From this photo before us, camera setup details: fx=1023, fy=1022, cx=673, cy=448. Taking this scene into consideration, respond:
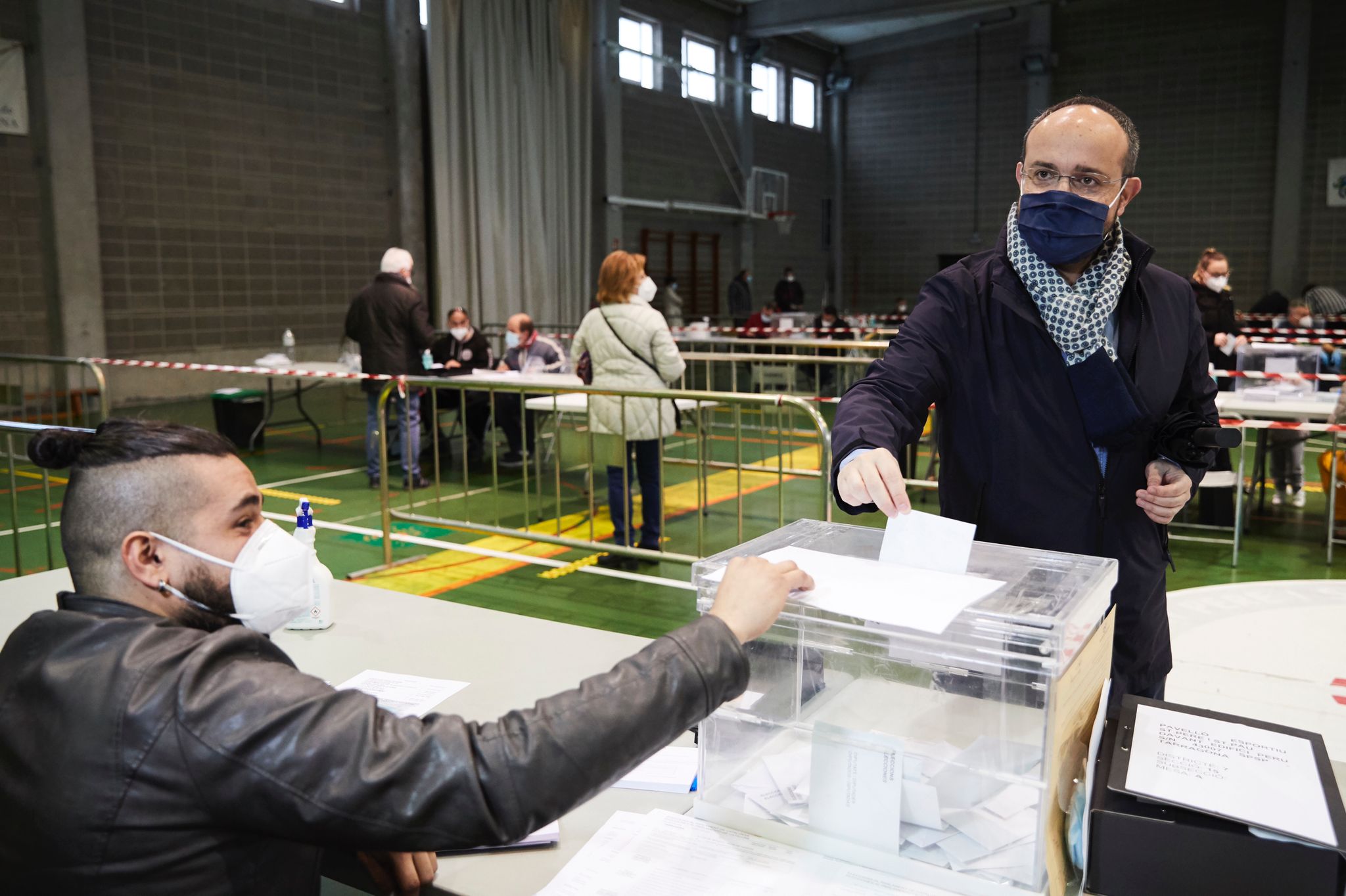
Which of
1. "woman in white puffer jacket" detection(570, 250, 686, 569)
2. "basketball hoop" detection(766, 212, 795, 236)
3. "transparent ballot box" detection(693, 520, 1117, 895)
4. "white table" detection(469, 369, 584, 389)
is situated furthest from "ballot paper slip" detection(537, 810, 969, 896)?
"basketball hoop" detection(766, 212, 795, 236)

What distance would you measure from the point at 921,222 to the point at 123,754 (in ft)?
63.9

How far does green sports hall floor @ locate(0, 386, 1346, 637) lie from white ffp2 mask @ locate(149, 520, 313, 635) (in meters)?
2.95

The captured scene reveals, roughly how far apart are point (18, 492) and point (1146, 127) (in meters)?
16.6

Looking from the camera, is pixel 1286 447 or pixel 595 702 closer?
pixel 595 702

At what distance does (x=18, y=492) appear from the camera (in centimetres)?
723

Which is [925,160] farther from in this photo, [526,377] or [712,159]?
[526,377]

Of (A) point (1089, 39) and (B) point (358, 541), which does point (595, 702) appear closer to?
(B) point (358, 541)

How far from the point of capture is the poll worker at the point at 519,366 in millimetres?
8023

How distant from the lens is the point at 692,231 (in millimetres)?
16922

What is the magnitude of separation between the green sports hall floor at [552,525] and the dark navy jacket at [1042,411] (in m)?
2.64

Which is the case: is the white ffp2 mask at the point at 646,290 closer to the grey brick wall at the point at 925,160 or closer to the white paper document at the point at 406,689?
the white paper document at the point at 406,689

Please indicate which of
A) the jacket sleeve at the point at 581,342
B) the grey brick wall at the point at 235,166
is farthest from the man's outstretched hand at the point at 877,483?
the grey brick wall at the point at 235,166

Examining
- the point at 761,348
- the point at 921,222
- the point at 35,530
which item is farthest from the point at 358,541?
the point at 921,222

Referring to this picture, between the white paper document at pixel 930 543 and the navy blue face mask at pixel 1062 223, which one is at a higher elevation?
the navy blue face mask at pixel 1062 223
